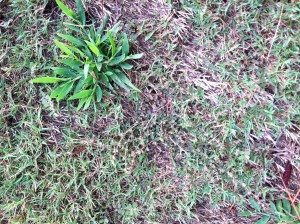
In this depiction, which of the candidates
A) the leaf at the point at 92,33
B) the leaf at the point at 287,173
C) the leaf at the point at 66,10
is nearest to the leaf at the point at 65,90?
the leaf at the point at 92,33

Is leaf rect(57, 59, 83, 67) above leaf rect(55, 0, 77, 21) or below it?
below

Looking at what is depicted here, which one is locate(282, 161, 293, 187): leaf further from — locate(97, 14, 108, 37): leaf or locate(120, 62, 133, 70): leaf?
locate(97, 14, 108, 37): leaf

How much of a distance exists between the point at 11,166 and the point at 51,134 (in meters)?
0.37

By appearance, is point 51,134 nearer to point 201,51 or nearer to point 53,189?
point 53,189

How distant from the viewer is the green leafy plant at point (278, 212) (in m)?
1.98

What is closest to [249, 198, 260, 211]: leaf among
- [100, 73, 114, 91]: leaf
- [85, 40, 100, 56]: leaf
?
[100, 73, 114, 91]: leaf

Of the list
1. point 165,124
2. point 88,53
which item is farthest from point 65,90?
point 165,124

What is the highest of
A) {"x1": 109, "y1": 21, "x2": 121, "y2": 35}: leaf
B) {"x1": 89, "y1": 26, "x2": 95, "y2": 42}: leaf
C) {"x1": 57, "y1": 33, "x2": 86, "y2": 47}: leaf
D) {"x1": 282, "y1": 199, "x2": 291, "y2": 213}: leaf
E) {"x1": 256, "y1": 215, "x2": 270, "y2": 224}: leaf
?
{"x1": 109, "y1": 21, "x2": 121, "y2": 35}: leaf

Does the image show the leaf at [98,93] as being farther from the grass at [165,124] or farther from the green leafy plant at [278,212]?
the green leafy plant at [278,212]

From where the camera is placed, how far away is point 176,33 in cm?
198

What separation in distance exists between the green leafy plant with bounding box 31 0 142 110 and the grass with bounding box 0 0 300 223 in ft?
0.34

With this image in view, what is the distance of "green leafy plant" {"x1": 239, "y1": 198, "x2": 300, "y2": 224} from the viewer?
6.49 feet

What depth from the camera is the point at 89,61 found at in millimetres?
2002

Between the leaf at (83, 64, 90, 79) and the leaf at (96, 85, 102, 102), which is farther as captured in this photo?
the leaf at (96, 85, 102, 102)
